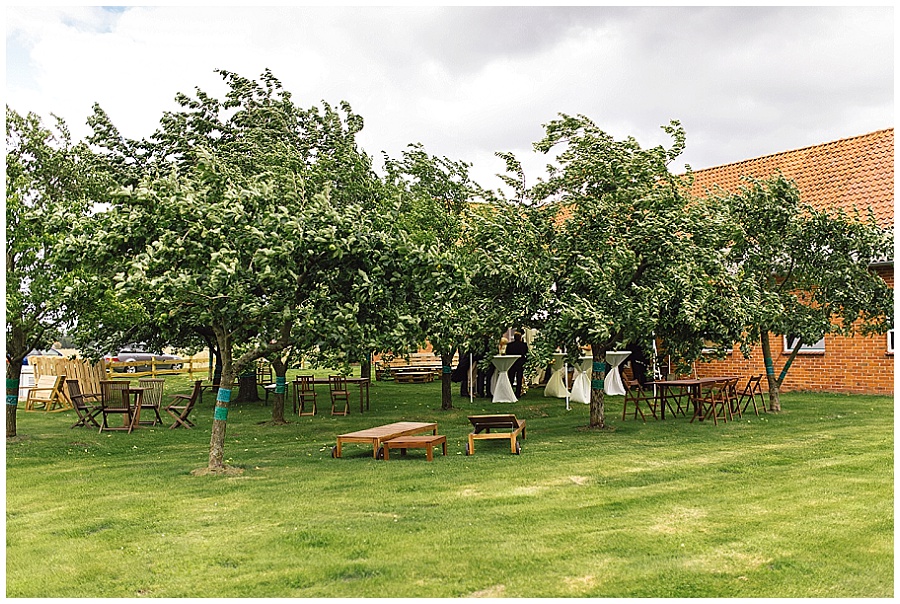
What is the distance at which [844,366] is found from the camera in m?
22.1

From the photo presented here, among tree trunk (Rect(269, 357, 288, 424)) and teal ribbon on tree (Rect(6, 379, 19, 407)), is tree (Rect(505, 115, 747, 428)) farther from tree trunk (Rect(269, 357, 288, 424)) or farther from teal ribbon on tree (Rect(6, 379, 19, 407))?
teal ribbon on tree (Rect(6, 379, 19, 407))

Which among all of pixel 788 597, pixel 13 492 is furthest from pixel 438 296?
pixel 788 597

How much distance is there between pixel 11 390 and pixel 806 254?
14.1 m

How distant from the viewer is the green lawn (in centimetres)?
621

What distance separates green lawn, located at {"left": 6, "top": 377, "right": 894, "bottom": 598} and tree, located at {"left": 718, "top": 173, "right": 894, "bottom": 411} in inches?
115


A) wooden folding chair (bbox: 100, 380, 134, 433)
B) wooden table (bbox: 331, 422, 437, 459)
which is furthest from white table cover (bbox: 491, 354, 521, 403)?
wooden folding chair (bbox: 100, 380, 134, 433)

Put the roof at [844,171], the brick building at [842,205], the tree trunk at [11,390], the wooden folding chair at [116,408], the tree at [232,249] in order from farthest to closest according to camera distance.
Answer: the roof at [844,171] → the brick building at [842,205] → the wooden folding chair at [116,408] → the tree trunk at [11,390] → the tree at [232,249]

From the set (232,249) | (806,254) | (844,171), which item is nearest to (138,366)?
(844,171)

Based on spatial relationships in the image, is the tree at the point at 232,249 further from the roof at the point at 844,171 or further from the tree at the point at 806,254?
the roof at the point at 844,171

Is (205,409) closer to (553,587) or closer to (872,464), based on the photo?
(872,464)

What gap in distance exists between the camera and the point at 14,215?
13.6m

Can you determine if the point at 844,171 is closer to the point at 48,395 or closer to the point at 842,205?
the point at 842,205

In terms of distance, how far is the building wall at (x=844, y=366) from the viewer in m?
21.4

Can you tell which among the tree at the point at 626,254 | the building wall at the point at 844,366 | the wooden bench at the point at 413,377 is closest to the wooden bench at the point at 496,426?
the tree at the point at 626,254
